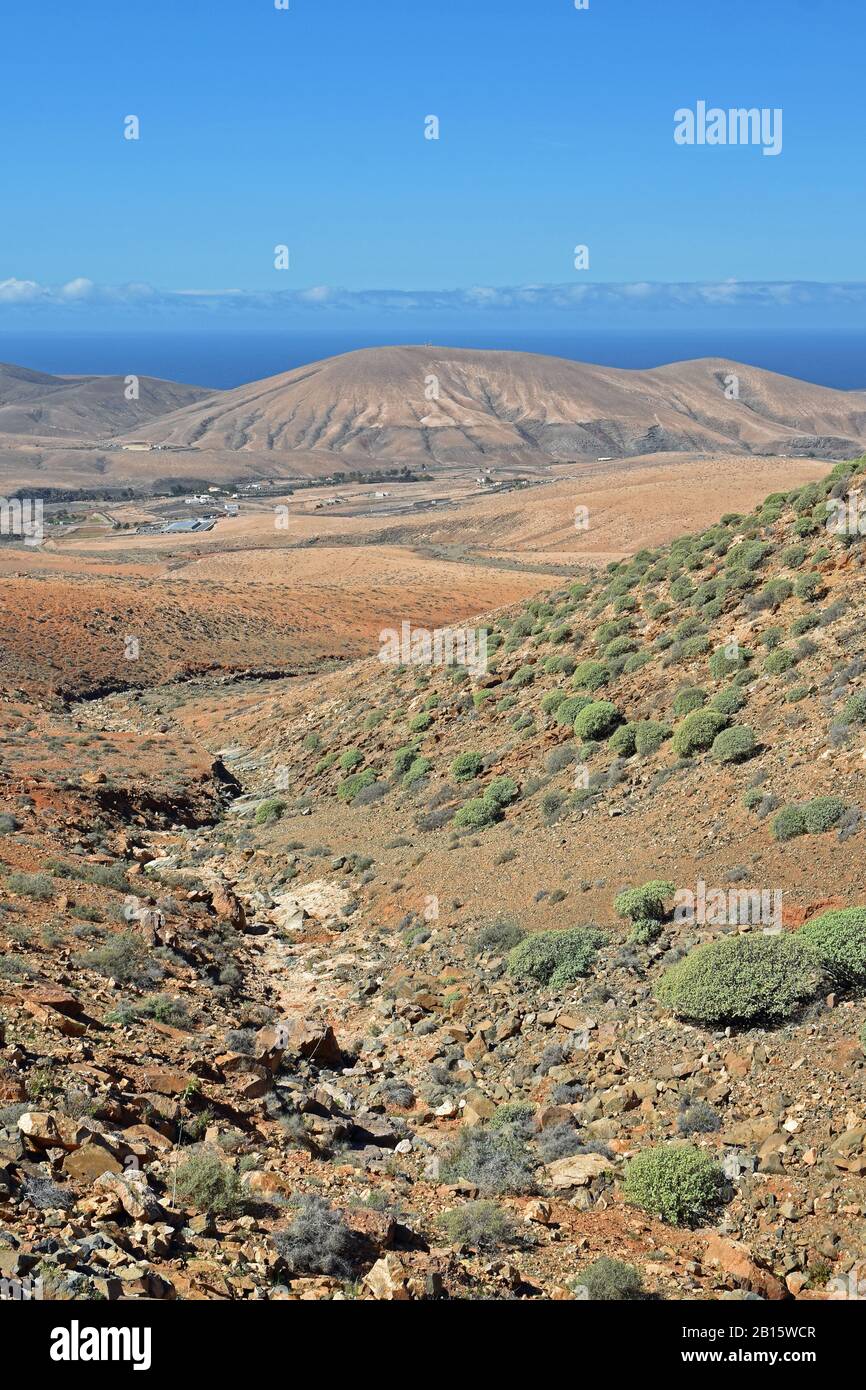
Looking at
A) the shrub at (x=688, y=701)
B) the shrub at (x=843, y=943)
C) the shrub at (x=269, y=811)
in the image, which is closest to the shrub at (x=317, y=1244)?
the shrub at (x=843, y=943)

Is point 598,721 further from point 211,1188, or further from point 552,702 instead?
point 211,1188

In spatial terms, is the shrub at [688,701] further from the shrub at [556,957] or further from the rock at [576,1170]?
the rock at [576,1170]

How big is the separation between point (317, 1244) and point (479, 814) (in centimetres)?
1218

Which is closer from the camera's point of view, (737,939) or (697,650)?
(737,939)

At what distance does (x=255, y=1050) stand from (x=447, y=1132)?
7.69 feet

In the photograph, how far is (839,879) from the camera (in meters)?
13.1

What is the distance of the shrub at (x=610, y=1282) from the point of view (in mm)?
7445

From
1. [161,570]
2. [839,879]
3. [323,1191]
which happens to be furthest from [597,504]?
[323,1191]

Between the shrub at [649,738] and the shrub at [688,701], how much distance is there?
0.36m

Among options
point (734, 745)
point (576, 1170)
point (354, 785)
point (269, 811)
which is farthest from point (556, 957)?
point (269, 811)

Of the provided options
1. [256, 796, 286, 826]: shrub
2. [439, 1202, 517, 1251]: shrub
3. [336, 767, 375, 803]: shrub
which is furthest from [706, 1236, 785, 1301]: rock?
[256, 796, 286, 826]: shrub

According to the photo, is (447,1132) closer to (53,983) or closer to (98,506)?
(53,983)

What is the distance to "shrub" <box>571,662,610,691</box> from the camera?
22.0m

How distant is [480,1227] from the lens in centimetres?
834
